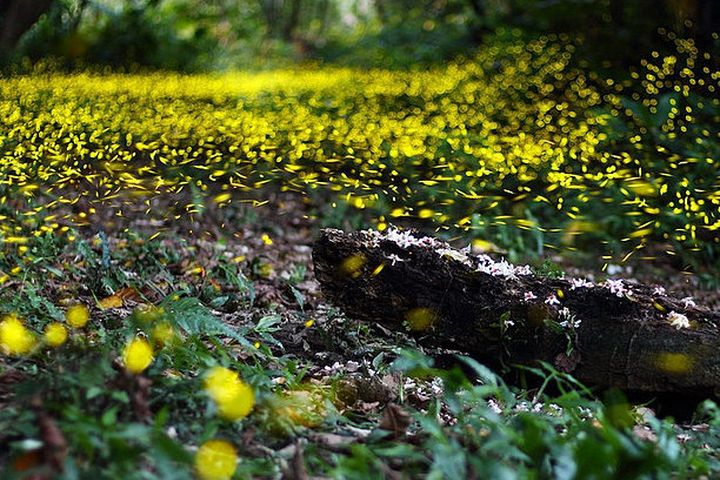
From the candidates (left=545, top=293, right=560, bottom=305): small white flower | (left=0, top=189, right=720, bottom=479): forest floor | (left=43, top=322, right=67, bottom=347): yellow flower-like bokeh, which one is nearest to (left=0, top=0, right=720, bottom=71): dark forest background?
(left=0, top=189, right=720, bottom=479): forest floor

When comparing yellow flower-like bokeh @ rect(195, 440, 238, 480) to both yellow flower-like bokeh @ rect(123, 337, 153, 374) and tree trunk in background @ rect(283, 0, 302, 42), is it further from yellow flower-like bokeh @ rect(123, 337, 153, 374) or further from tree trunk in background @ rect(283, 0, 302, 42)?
tree trunk in background @ rect(283, 0, 302, 42)

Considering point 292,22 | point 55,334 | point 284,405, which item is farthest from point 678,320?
point 292,22

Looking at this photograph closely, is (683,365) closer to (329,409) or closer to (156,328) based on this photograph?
(329,409)

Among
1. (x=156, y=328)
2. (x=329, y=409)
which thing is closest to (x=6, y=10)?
(x=156, y=328)

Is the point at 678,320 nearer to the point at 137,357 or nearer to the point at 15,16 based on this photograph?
the point at 137,357

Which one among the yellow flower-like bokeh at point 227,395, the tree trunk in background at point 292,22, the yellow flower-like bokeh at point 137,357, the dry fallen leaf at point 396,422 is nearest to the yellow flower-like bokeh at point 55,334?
the yellow flower-like bokeh at point 137,357

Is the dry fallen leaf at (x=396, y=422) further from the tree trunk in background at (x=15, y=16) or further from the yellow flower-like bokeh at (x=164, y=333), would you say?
the tree trunk in background at (x=15, y=16)

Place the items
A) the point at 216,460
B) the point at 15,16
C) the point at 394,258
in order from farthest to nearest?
the point at 15,16, the point at 394,258, the point at 216,460
